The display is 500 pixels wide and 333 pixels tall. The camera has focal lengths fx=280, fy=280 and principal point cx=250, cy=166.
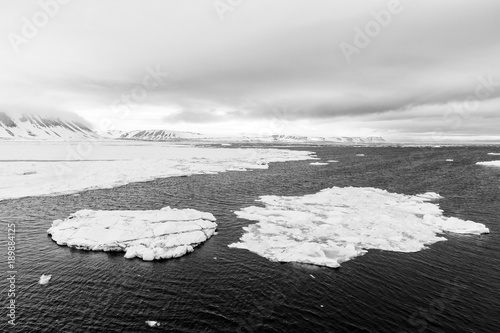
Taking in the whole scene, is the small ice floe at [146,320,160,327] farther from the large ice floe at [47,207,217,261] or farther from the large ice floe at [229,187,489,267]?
the large ice floe at [229,187,489,267]

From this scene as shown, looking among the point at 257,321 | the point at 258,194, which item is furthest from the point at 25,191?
the point at 257,321

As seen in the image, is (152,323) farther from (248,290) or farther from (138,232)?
(138,232)

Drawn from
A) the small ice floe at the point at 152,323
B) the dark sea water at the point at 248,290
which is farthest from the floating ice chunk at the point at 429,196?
the small ice floe at the point at 152,323

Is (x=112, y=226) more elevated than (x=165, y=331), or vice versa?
(x=112, y=226)

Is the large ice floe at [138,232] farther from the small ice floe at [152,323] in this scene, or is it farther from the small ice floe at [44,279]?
the small ice floe at [152,323]

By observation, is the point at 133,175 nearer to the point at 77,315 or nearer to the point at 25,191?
the point at 25,191

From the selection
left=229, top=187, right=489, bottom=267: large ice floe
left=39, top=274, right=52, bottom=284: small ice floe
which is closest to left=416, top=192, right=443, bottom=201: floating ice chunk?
left=229, top=187, right=489, bottom=267: large ice floe

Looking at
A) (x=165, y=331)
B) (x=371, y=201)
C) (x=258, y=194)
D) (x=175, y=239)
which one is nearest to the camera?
(x=165, y=331)

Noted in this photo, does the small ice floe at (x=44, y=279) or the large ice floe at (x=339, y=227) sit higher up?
the small ice floe at (x=44, y=279)
